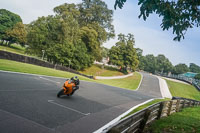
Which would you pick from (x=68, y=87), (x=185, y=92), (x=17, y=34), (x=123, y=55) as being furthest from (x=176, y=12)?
(x=17, y=34)

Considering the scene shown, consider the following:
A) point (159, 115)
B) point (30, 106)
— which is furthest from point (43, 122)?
point (159, 115)

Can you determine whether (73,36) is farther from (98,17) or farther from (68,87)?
(68,87)

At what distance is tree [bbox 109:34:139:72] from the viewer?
211 ft

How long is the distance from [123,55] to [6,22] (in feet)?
155

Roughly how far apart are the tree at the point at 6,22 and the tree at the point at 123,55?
1594 inches

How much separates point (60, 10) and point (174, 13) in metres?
53.8

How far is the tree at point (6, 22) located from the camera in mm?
65250

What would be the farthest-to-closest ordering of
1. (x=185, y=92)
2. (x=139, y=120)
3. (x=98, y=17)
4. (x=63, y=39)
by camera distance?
(x=98, y=17) < (x=63, y=39) < (x=185, y=92) < (x=139, y=120)

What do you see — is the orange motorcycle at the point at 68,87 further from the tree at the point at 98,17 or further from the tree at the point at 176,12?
the tree at the point at 98,17

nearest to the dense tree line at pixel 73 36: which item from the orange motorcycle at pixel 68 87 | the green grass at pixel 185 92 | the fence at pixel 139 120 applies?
the green grass at pixel 185 92

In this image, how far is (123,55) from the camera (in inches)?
2638

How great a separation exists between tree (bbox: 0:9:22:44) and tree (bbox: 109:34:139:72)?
40497 millimetres

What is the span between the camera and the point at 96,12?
65500 millimetres

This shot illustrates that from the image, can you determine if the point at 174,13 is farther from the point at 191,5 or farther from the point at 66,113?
the point at 66,113
